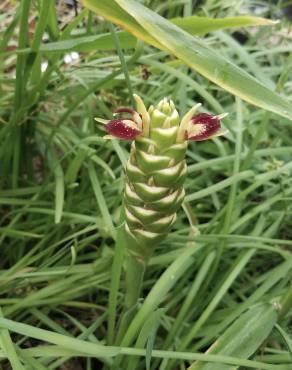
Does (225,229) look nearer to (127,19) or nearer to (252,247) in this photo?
(252,247)

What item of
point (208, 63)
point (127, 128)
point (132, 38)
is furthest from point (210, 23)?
point (127, 128)

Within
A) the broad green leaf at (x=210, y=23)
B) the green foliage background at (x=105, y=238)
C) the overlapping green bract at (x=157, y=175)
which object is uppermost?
the broad green leaf at (x=210, y=23)

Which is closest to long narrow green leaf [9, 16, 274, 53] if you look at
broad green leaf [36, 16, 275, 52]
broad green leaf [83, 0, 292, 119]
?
broad green leaf [36, 16, 275, 52]

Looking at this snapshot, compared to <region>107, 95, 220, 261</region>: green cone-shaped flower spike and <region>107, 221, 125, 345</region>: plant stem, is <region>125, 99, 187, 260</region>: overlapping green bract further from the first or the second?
<region>107, 221, 125, 345</region>: plant stem

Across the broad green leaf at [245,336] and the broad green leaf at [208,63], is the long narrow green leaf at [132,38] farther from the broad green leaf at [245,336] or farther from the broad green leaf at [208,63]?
the broad green leaf at [245,336]

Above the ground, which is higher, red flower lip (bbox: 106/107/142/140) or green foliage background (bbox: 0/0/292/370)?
red flower lip (bbox: 106/107/142/140)

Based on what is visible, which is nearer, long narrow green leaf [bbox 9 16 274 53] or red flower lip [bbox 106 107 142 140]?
red flower lip [bbox 106 107 142 140]

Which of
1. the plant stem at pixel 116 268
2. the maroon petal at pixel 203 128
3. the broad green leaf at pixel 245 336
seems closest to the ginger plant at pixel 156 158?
the maroon petal at pixel 203 128

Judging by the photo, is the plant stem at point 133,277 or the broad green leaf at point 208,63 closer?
the broad green leaf at point 208,63
